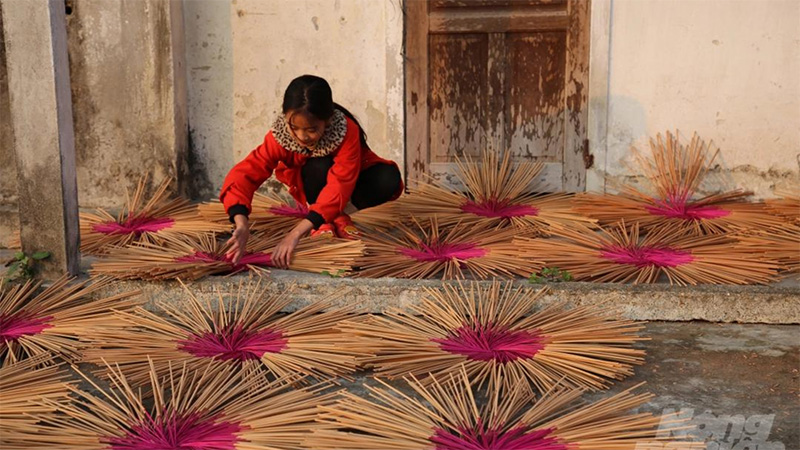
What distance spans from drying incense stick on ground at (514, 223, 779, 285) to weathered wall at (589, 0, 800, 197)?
964mm

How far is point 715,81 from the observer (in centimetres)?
397

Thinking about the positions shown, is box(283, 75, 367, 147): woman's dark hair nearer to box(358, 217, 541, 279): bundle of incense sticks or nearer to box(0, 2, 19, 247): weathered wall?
box(358, 217, 541, 279): bundle of incense sticks

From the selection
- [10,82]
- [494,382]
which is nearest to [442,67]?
[10,82]

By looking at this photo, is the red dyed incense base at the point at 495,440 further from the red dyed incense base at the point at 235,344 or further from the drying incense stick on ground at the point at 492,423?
the red dyed incense base at the point at 235,344

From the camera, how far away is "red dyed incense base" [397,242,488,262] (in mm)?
3010

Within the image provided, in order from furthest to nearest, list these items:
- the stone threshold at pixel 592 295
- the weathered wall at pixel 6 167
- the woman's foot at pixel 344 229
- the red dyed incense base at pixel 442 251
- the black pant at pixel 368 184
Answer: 1. the weathered wall at pixel 6 167
2. the black pant at pixel 368 184
3. the woman's foot at pixel 344 229
4. the red dyed incense base at pixel 442 251
5. the stone threshold at pixel 592 295

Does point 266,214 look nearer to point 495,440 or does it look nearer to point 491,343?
point 491,343

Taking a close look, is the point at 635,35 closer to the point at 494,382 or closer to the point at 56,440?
the point at 494,382

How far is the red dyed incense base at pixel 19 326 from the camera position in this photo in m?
2.47

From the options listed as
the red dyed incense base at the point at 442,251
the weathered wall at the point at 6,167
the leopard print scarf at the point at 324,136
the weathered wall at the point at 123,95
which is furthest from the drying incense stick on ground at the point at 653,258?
the weathered wall at the point at 6,167

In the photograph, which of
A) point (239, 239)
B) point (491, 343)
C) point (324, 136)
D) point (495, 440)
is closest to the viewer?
point (495, 440)

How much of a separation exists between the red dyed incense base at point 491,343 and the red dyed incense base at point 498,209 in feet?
3.97

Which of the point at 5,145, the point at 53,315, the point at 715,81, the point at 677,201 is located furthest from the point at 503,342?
the point at 5,145

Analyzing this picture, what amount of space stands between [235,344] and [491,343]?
699mm
